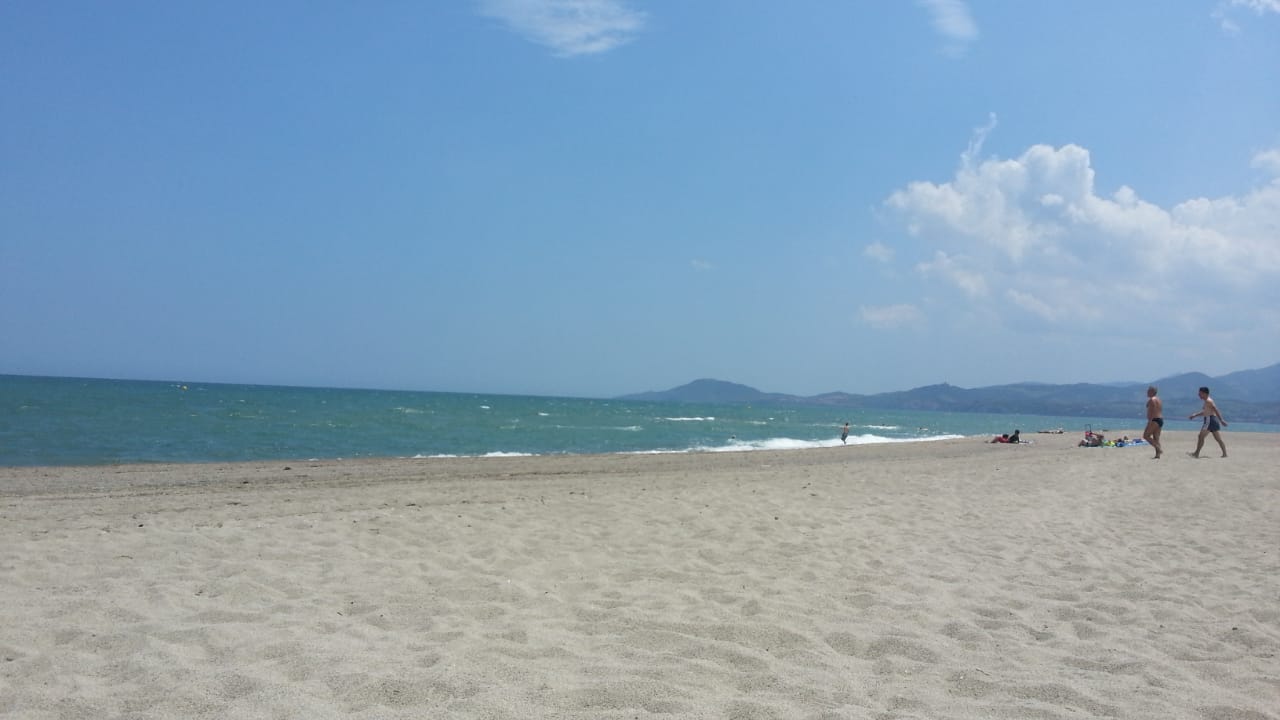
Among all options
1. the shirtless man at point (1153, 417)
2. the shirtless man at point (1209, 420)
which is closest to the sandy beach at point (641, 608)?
the shirtless man at point (1209, 420)

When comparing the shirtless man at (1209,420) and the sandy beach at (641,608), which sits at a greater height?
the shirtless man at (1209,420)

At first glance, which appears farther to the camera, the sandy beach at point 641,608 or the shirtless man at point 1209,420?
the shirtless man at point 1209,420

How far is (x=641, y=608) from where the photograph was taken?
4953mm

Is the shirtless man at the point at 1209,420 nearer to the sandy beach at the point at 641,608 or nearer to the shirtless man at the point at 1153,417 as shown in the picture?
the shirtless man at the point at 1153,417

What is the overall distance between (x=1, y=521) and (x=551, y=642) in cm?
738

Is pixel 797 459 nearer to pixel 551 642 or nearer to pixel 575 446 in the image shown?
pixel 575 446

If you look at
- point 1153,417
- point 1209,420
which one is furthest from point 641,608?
point 1209,420

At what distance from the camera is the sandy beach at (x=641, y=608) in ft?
11.7

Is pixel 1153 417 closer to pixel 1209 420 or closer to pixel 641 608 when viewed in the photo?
pixel 1209 420

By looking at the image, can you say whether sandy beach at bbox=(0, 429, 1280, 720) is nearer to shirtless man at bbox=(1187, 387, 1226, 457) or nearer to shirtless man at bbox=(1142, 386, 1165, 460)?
shirtless man at bbox=(1187, 387, 1226, 457)

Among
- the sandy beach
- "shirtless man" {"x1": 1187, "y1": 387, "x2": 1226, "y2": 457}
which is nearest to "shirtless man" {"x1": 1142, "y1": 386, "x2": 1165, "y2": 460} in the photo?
"shirtless man" {"x1": 1187, "y1": 387, "x2": 1226, "y2": 457}

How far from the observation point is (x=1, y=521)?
324 inches

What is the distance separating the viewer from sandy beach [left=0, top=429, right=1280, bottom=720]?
11.7 ft

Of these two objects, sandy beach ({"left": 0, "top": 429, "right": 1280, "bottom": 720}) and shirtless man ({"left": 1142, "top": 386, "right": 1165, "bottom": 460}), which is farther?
shirtless man ({"left": 1142, "top": 386, "right": 1165, "bottom": 460})
